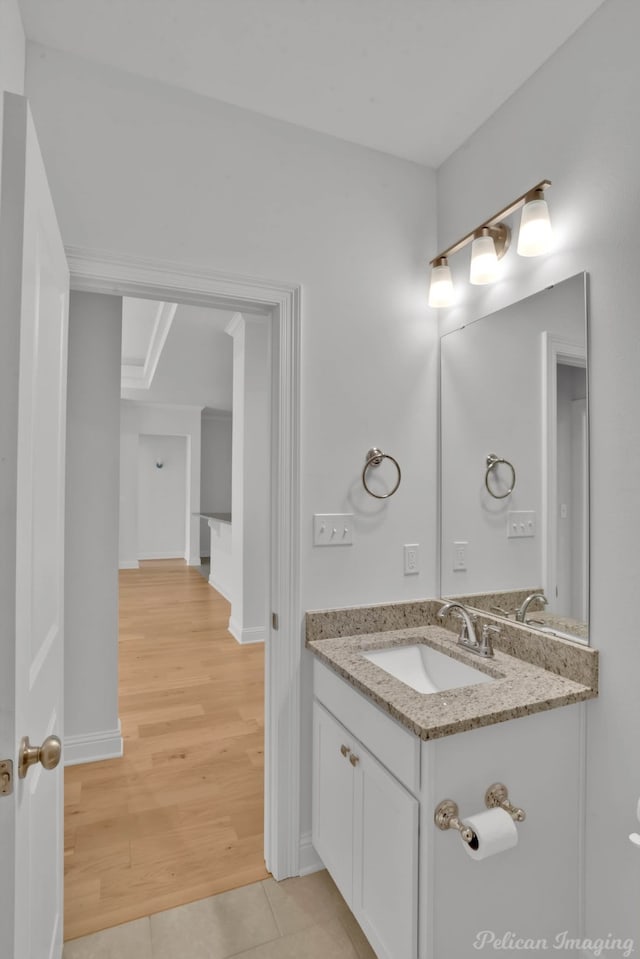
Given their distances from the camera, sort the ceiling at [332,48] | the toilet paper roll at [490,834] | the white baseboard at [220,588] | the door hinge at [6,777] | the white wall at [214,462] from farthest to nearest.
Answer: the white wall at [214,462], the white baseboard at [220,588], the ceiling at [332,48], the toilet paper roll at [490,834], the door hinge at [6,777]

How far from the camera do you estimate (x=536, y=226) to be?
1.45m

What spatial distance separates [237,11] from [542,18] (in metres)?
0.84

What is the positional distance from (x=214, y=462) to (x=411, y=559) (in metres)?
7.86

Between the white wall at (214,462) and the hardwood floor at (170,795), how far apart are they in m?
5.41

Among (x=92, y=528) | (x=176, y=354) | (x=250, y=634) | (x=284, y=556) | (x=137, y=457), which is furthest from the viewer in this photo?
(x=137, y=457)

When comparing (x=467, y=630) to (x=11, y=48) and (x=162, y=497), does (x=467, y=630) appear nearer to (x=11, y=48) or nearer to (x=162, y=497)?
(x=11, y=48)

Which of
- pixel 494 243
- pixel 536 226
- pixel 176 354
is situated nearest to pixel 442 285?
pixel 494 243

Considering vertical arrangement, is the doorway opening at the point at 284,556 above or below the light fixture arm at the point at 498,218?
below

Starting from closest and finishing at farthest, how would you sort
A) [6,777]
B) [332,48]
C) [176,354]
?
[6,777] → [332,48] → [176,354]

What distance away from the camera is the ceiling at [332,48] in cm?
138

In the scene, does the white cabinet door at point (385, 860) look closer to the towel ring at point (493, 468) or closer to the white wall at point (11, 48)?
the towel ring at point (493, 468)

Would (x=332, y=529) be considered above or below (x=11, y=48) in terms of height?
below

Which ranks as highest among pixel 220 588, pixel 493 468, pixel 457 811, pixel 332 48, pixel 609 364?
pixel 332 48

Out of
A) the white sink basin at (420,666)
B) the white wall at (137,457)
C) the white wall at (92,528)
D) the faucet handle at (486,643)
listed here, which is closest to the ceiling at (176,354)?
the white wall at (137,457)
